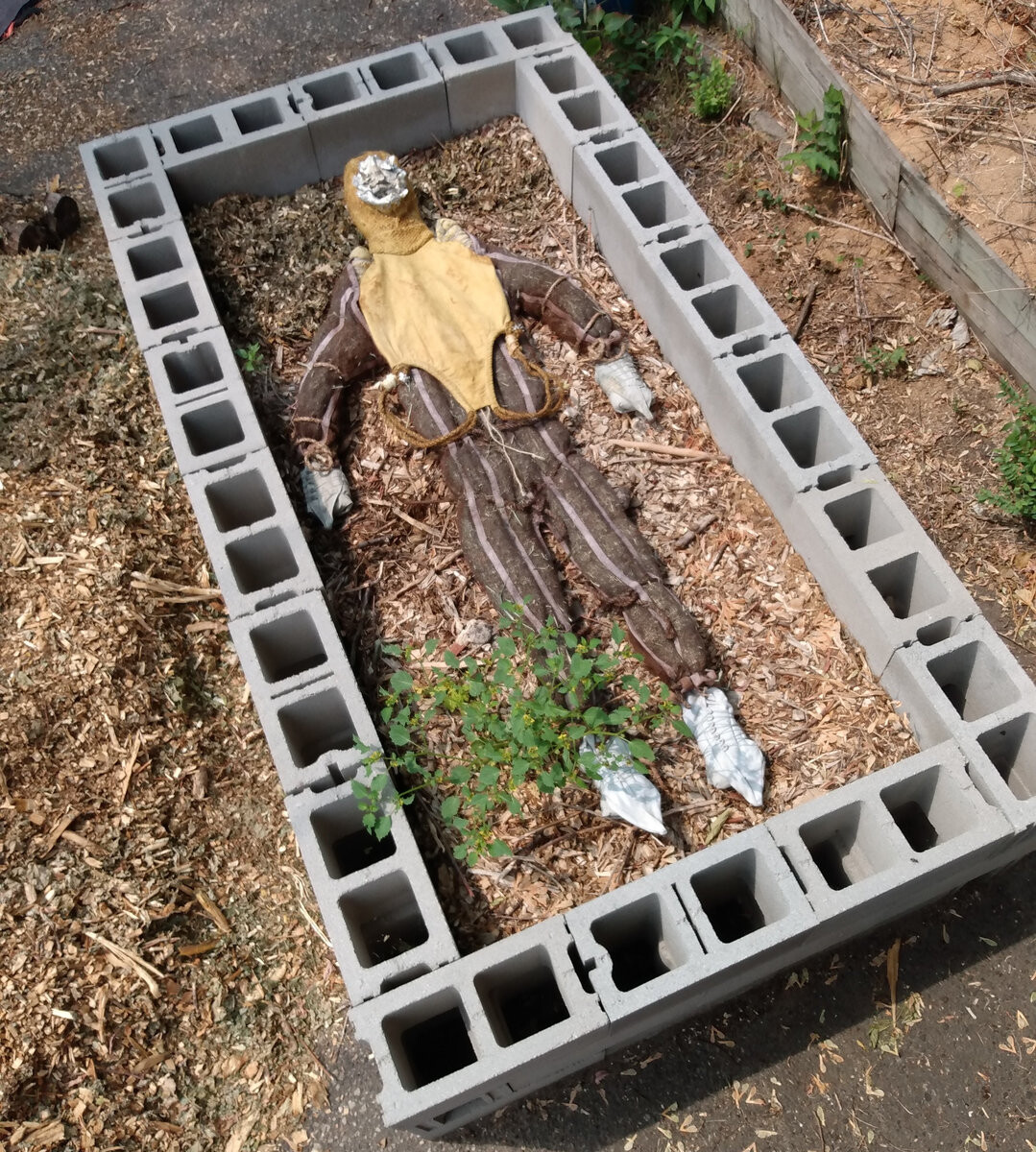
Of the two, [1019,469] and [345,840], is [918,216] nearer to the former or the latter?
[1019,469]

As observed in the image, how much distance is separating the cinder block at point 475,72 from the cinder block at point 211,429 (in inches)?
85.7

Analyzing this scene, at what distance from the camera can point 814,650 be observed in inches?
159

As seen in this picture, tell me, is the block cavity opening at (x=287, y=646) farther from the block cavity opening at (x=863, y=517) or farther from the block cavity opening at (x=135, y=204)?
the block cavity opening at (x=135, y=204)

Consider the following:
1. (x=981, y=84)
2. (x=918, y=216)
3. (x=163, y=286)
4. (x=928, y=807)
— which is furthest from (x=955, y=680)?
(x=163, y=286)

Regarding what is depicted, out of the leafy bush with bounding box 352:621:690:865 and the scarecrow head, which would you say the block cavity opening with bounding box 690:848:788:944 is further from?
the scarecrow head

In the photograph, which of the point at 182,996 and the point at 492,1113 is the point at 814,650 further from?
the point at 182,996

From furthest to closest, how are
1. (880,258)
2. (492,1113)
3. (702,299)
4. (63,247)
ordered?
(63,247) → (880,258) → (702,299) → (492,1113)

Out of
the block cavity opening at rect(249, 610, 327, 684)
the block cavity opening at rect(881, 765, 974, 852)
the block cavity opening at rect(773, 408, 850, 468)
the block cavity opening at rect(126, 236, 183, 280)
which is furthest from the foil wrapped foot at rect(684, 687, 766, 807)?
the block cavity opening at rect(126, 236, 183, 280)

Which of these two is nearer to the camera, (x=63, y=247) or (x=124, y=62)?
(x=63, y=247)

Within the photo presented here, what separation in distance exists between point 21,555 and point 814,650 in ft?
10.8

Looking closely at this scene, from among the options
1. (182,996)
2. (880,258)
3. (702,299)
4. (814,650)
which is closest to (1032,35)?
(880,258)

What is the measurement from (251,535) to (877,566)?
2.32m

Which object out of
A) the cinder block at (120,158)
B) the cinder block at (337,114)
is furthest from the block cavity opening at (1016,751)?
the cinder block at (120,158)

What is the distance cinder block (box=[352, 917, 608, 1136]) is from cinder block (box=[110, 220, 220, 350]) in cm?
291
